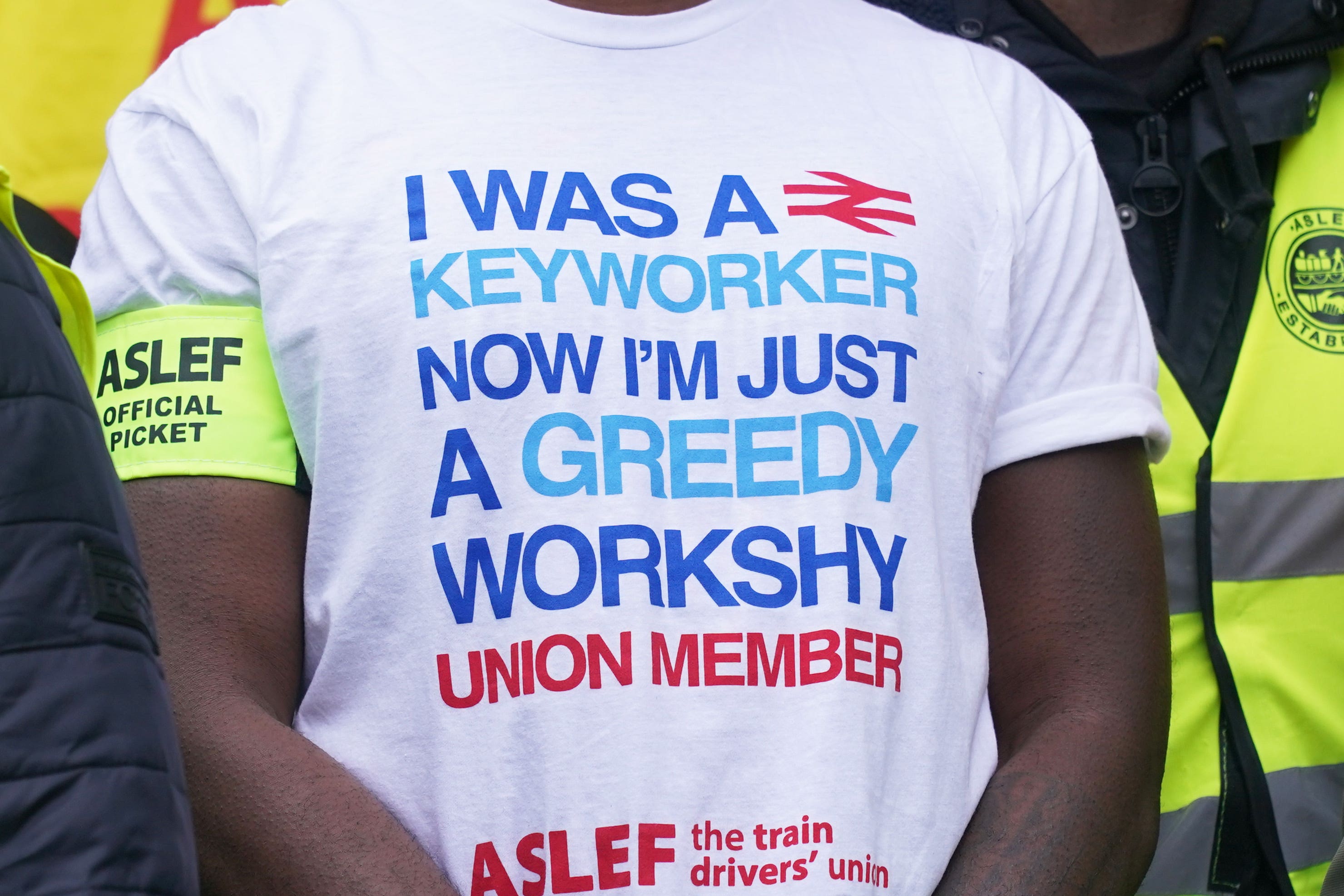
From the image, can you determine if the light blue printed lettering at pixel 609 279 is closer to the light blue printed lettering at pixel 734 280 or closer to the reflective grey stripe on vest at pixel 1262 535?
the light blue printed lettering at pixel 734 280

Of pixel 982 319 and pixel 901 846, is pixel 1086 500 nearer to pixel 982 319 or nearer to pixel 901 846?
pixel 982 319

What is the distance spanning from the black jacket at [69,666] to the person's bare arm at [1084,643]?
85cm

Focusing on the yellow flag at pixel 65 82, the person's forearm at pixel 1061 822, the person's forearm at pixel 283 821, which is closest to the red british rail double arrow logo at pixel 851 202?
the person's forearm at pixel 1061 822

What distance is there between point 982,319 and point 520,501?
0.48 meters

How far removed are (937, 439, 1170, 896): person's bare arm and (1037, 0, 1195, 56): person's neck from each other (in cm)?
96

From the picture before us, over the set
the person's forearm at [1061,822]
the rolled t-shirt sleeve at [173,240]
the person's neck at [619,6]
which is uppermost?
the person's neck at [619,6]

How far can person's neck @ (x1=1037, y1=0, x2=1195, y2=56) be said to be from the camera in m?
2.38

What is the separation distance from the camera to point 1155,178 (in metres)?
2.23

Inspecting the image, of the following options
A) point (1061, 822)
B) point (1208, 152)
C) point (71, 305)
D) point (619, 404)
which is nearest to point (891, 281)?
point (619, 404)

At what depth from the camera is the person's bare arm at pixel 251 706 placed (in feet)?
4.43

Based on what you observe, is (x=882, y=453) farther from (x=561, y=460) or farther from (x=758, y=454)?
(x=561, y=460)

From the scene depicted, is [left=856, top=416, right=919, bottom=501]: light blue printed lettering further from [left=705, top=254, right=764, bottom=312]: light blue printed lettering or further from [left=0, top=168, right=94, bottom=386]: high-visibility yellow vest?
A: [left=0, top=168, right=94, bottom=386]: high-visibility yellow vest

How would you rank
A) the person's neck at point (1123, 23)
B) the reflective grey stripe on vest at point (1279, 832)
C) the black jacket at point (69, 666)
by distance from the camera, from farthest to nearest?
the person's neck at point (1123, 23) → the reflective grey stripe on vest at point (1279, 832) → the black jacket at point (69, 666)

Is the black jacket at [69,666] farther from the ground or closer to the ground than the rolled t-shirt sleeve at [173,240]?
closer to the ground
